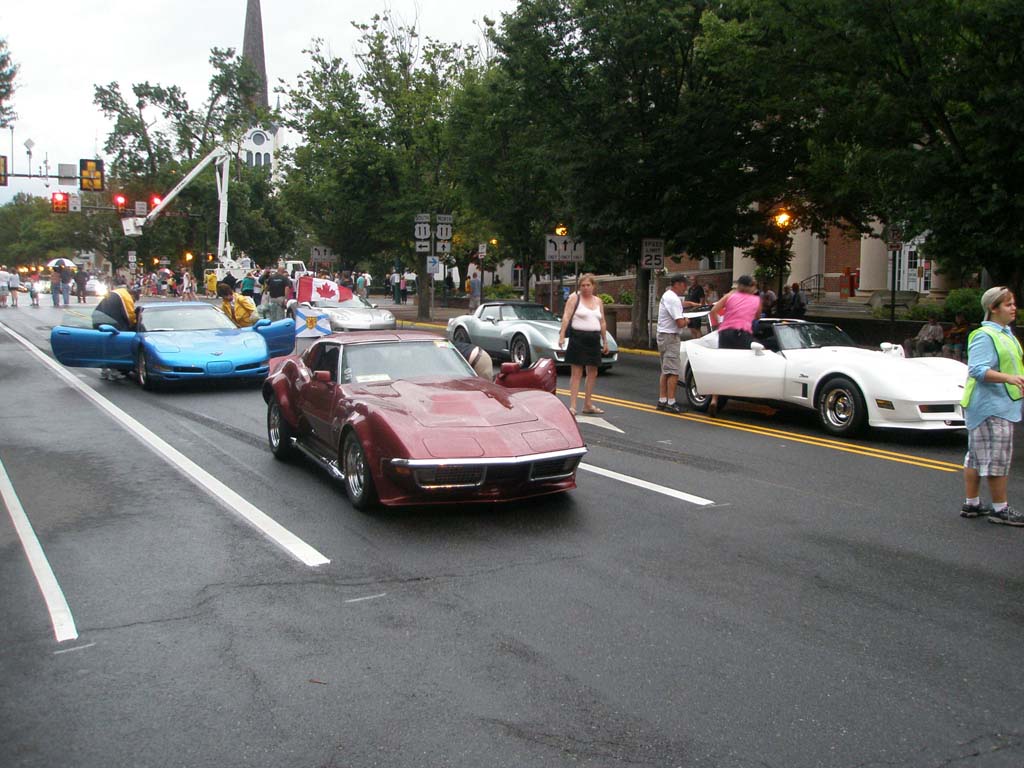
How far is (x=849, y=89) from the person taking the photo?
54.5 ft

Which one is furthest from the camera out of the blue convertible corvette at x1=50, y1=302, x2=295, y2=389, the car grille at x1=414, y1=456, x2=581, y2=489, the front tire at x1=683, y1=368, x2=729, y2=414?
the blue convertible corvette at x1=50, y1=302, x2=295, y2=389

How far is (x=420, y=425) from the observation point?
273 inches

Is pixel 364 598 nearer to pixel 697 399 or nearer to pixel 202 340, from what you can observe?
pixel 697 399

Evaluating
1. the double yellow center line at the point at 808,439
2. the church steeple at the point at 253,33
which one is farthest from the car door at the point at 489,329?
the church steeple at the point at 253,33

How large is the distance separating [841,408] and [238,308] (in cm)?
1161

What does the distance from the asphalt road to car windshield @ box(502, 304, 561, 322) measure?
1039 cm

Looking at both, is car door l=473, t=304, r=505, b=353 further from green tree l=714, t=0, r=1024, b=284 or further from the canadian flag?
the canadian flag

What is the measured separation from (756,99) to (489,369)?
14.4m

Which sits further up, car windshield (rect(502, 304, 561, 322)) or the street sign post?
the street sign post

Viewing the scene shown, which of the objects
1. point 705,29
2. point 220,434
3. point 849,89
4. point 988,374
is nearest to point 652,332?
point 705,29

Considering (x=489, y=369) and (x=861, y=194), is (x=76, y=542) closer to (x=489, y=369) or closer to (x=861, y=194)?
(x=489, y=369)

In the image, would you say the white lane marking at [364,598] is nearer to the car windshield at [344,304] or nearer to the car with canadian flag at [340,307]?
the car with canadian flag at [340,307]

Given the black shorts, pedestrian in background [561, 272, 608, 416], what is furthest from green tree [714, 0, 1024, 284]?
pedestrian in background [561, 272, 608, 416]

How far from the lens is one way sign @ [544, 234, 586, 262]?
2569cm
